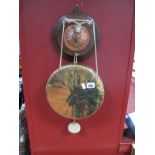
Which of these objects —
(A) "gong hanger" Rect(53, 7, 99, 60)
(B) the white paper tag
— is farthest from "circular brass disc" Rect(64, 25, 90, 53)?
(B) the white paper tag

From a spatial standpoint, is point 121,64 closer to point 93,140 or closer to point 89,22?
point 89,22

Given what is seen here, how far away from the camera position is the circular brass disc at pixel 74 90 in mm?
729

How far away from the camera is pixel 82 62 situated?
0.80 meters

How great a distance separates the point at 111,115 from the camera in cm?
88

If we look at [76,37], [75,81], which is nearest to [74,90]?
[75,81]

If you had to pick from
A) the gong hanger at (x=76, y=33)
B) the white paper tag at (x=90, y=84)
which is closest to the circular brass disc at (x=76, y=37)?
the gong hanger at (x=76, y=33)

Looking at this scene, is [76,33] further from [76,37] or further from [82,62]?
[82,62]

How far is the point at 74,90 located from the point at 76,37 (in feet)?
0.61

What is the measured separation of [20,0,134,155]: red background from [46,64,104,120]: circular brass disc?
3.5 inches

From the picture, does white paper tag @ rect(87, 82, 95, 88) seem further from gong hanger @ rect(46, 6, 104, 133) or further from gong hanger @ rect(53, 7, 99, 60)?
gong hanger @ rect(53, 7, 99, 60)

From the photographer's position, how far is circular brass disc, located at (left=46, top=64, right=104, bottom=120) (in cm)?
73

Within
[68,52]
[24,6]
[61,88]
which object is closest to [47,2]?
[24,6]

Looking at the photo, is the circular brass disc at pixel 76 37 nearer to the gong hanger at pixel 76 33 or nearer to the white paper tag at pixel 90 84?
the gong hanger at pixel 76 33
